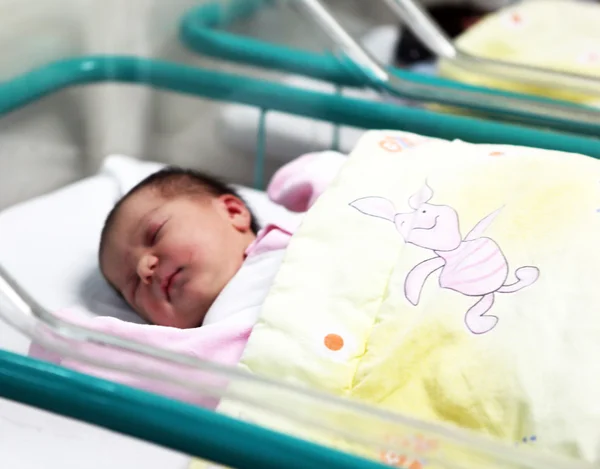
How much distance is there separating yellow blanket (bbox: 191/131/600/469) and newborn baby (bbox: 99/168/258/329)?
0.16 metres

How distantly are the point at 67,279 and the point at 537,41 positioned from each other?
1113 mm

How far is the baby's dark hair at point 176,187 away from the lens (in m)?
1.00

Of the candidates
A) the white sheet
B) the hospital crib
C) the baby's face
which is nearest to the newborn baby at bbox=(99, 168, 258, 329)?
the baby's face

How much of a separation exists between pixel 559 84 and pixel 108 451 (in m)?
0.98

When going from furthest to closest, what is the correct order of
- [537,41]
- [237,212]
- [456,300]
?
[537,41] < [237,212] < [456,300]

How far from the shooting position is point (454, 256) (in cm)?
76

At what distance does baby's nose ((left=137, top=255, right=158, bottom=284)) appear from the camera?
92 cm

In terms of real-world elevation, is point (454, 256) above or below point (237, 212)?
above


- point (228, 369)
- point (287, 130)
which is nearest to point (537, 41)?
point (287, 130)

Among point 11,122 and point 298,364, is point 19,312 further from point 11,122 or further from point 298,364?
point 11,122

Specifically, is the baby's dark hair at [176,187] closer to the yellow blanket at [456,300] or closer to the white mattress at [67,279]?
the white mattress at [67,279]

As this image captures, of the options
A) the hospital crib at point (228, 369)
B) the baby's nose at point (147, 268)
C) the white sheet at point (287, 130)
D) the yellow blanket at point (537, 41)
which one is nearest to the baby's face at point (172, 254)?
the baby's nose at point (147, 268)

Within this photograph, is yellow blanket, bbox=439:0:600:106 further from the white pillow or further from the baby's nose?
the baby's nose

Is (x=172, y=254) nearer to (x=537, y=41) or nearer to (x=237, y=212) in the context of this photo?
(x=237, y=212)
